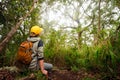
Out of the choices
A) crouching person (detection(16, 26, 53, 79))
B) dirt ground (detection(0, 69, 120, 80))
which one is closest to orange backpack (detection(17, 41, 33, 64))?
crouching person (detection(16, 26, 53, 79))

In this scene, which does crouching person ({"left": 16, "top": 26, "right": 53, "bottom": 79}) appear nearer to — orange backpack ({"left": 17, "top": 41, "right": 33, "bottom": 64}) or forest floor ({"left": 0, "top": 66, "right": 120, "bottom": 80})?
orange backpack ({"left": 17, "top": 41, "right": 33, "bottom": 64})

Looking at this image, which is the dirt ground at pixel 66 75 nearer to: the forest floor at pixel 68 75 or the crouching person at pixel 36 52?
the forest floor at pixel 68 75

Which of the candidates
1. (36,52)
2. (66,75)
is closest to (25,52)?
(36,52)

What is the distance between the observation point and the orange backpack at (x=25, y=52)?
18.7 feet

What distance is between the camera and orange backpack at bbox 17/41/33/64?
18.7 ft

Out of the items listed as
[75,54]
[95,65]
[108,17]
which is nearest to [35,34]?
[95,65]

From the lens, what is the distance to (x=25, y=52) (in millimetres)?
5730

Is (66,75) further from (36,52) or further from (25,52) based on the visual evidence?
(25,52)

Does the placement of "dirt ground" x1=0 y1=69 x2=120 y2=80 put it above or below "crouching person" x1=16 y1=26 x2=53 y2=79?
below

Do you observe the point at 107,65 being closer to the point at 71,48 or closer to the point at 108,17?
the point at 71,48

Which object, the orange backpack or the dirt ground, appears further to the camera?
the orange backpack

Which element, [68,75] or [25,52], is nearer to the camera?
[25,52]

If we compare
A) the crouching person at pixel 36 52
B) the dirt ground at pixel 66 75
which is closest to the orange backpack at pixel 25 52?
the crouching person at pixel 36 52

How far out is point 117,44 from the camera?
5.63m
